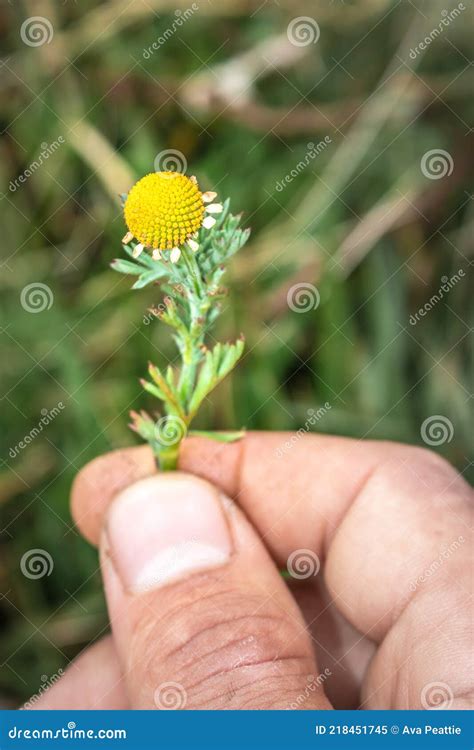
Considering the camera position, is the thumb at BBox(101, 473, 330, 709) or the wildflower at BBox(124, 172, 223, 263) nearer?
the wildflower at BBox(124, 172, 223, 263)

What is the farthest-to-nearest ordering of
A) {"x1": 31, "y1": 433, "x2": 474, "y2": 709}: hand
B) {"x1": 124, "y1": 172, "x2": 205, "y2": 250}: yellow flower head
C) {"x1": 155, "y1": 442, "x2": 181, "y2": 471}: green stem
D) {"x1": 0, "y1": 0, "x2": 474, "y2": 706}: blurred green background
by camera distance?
{"x1": 0, "y1": 0, "x2": 474, "y2": 706}: blurred green background < {"x1": 155, "y1": 442, "x2": 181, "y2": 471}: green stem < {"x1": 31, "y1": 433, "x2": 474, "y2": 709}: hand < {"x1": 124, "y1": 172, "x2": 205, "y2": 250}: yellow flower head

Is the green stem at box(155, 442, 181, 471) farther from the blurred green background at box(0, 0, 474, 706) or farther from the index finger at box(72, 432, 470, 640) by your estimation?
the blurred green background at box(0, 0, 474, 706)

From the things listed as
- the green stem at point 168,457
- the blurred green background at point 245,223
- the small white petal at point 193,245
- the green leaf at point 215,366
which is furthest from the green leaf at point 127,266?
the blurred green background at point 245,223

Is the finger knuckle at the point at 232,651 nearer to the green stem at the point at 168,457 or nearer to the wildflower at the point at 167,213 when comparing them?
the green stem at the point at 168,457

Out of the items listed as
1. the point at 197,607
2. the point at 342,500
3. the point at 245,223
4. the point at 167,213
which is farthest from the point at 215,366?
the point at 245,223

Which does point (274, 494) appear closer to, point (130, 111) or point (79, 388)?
point (79, 388)

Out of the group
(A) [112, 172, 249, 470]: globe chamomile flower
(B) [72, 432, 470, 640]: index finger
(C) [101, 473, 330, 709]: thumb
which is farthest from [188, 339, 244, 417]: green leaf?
(B) [72, 432, 470, 640]: index finger
